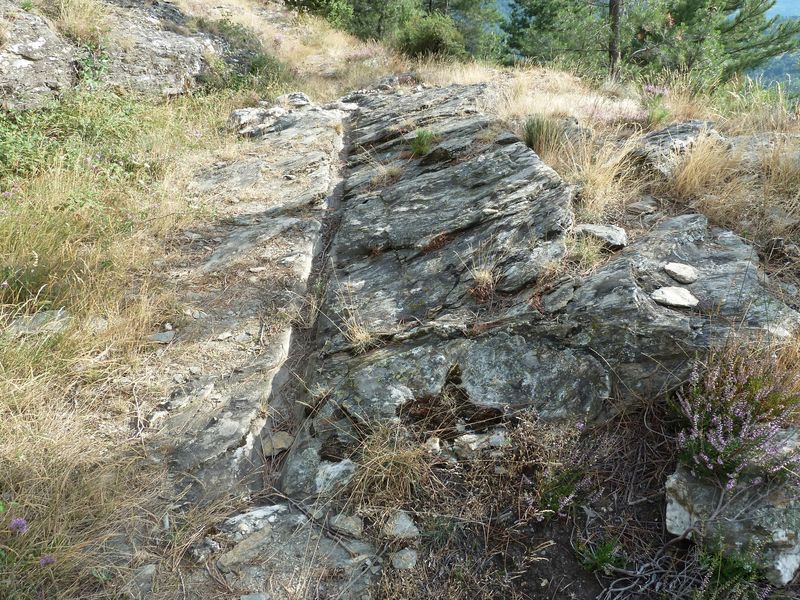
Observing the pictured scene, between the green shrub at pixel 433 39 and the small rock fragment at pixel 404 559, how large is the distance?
13349 millimetres

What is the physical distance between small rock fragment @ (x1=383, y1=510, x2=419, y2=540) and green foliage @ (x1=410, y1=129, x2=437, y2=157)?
4399 millimetres

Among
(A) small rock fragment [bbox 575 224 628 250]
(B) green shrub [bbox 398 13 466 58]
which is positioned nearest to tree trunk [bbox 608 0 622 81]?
(B) green shrub [bbox 398 13 466 58]

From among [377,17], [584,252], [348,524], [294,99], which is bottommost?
[348,524]

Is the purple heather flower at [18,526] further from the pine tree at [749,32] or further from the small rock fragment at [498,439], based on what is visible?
the pine tree at [749,32]

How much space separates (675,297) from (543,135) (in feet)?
9.77

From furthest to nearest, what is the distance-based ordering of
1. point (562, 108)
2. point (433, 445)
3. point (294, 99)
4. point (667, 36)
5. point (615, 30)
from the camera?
point (667, 36), point (615, 30), point (294, 99), point (562, 108), point (433, 445)

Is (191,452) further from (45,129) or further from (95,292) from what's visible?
(45,129)

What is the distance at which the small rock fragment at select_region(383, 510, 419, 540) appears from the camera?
7.73 ft

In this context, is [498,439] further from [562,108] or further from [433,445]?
[562,108]

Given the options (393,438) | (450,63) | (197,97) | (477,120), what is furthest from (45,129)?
(450,63)

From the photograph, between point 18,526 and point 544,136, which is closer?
point 18,526

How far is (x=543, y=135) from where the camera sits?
A: 523 centimetres

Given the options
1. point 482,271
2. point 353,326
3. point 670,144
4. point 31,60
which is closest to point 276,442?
point 353,326

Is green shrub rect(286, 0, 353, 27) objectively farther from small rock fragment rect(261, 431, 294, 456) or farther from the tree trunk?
small rock fragment rect(261, 431, 294, 456)
